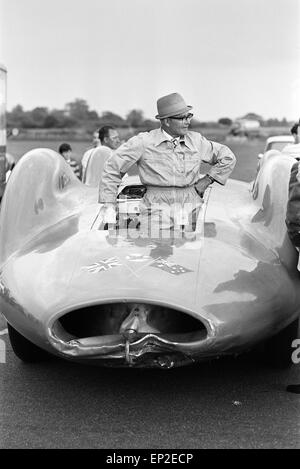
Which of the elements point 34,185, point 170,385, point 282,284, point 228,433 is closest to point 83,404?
point 170,385

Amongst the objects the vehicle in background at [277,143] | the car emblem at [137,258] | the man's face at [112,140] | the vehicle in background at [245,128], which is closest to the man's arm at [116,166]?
the car emblem at [137,258]

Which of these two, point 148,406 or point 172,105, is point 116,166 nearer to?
point 172,105

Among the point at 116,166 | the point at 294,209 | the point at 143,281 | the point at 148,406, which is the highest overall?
the point at 116,166

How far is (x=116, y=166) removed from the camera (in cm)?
459

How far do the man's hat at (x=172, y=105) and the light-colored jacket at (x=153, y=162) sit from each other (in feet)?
0.44

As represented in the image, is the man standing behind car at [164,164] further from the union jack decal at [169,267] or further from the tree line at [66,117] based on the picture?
the tree line at [66,117]

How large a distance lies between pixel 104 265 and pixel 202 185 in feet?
4.23

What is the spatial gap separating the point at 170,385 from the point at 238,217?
110cm

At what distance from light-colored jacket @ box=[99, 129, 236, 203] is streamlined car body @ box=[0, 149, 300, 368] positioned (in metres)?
0.20

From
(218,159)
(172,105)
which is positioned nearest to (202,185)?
(218,159)

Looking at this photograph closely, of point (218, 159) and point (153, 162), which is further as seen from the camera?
point (218, 159)

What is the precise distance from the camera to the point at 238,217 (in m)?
4.60
